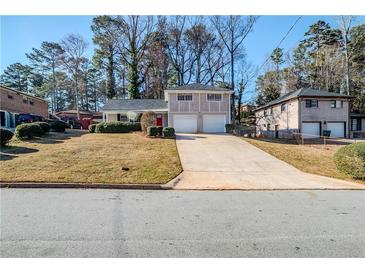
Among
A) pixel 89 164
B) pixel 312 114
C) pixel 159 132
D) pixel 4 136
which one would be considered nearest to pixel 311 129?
pixel 312 114

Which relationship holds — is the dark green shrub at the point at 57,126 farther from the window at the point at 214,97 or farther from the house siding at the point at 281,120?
the house siding at the point at 281,120

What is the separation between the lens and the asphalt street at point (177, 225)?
3.24 meters

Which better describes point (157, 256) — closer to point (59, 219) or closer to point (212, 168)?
point (59, 219)

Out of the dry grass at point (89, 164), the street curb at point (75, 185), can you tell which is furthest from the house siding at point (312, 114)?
the street curb at point (75, 185)

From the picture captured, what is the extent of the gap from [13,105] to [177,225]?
24.9m

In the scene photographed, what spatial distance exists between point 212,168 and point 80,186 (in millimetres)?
5446

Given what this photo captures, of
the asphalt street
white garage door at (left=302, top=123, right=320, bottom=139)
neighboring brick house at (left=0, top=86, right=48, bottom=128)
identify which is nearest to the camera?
the asphalt street

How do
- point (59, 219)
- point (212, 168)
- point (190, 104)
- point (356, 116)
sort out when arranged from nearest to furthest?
point (59, 219) < point (212, 168) < point (190, 104) < point (356, 116)

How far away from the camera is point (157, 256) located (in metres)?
3.08

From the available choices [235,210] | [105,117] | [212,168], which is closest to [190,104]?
A: [105,117]

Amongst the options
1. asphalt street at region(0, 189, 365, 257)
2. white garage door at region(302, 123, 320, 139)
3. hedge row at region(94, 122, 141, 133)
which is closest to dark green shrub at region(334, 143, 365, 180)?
asphalt street at region(0, 189, 365, 257)

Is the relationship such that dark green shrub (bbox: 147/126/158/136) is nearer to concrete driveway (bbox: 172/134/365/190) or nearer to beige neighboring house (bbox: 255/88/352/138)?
concrete driveway (bbox: 172/134/365/190)

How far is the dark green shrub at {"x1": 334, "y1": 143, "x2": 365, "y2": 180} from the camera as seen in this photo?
28.4 ft

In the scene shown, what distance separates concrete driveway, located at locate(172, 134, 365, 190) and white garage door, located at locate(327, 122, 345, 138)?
14.4m
